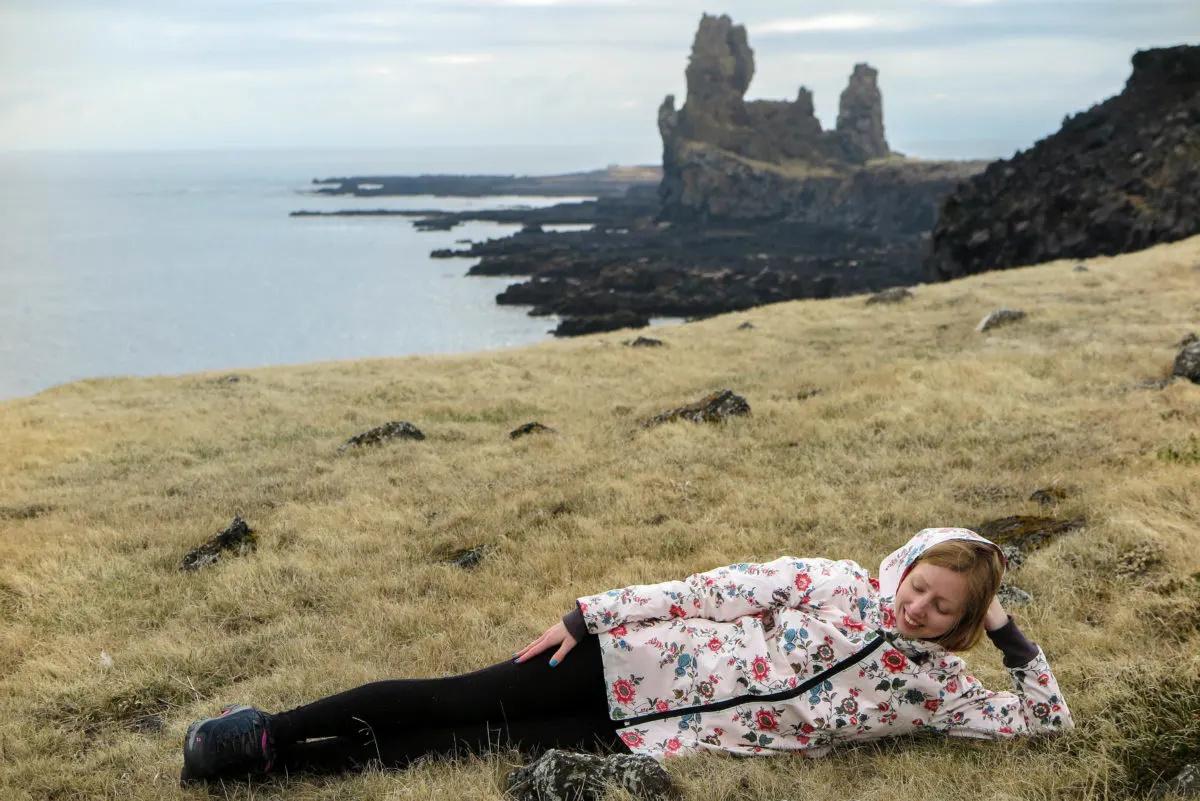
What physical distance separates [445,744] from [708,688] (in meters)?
1.38

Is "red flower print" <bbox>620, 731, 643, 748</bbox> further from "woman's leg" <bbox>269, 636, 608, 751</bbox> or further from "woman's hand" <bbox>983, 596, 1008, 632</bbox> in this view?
"woman's hand" <bbox>983, 596, 1008, 632</bbox>

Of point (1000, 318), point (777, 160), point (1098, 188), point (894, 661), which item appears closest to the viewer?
point (894, 661)

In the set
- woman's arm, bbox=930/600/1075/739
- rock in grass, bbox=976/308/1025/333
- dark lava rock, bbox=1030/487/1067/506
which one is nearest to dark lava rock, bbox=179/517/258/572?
woman's arm, bbox=930/600/1075/739

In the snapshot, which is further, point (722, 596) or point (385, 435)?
point (385, 435)

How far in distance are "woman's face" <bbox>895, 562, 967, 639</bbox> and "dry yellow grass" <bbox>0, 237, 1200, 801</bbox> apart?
29.1 inches

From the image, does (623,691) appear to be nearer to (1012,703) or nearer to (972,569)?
(972,569)

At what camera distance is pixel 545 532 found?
8812mm

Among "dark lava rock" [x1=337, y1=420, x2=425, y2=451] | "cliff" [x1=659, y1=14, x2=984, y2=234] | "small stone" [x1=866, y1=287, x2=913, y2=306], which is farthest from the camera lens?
"cliff" [x1=659, y1=14, x2=984, y2=234]

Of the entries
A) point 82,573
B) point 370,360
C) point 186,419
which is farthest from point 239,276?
point 82,573

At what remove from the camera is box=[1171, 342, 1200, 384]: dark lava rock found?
12.5m

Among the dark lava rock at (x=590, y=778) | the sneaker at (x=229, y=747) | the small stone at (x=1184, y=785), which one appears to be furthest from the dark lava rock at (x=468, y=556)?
the small stone at (x=1184, y=785)

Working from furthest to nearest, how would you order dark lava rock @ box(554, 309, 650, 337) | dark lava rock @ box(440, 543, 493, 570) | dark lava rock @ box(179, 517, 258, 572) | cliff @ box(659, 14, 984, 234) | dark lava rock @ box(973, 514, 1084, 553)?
cliff @ box(659, 14, 984, 234) → dark lava rock @ box(554, 309, 650, 337) → dark lava rock @ box(179, 517, 258, 572) → dark lava rock @ box(440, 543, 493, 570) → dark lava rock @ box(973, 514, 1084, 553)

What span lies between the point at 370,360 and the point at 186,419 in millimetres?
9453

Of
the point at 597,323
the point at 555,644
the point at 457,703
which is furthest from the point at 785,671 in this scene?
the point at 597,323
